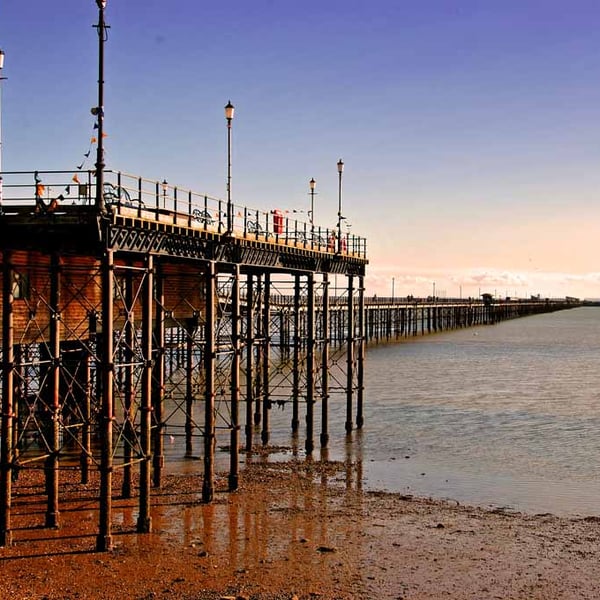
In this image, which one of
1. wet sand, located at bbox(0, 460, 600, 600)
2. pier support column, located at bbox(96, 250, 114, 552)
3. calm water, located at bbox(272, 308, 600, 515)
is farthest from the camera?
calm water, located at bbox(272, 308, 600, 515)

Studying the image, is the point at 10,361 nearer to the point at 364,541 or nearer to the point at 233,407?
the point at 233,407

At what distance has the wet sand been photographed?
1819 cm

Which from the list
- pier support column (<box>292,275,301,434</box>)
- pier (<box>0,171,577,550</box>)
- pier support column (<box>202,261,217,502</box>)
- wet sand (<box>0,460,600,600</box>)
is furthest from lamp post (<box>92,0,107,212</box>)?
pier support column (<box>292,275,301,434</box>)

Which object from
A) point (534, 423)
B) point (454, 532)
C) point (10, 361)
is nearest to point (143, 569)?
point (10, 361)

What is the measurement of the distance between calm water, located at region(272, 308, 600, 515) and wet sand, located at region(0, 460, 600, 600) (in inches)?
119

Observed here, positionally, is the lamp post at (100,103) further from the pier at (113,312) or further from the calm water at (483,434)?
the calm water at (483,434)

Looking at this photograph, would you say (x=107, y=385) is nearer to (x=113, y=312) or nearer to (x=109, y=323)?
(x=109, y=323)

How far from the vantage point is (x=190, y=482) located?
27.1 metres

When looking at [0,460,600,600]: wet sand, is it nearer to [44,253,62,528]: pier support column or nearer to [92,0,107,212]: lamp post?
[44,253,62,528]: pier support column

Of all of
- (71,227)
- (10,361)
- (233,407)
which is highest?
(71,227)

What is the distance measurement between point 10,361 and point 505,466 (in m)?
20.1

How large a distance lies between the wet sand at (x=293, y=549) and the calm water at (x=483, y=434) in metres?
3.01

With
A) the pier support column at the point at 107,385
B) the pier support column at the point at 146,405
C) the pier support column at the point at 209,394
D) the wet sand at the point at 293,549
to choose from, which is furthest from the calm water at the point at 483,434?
the pier support column at the point at 107,385

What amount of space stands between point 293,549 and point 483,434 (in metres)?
21.1
